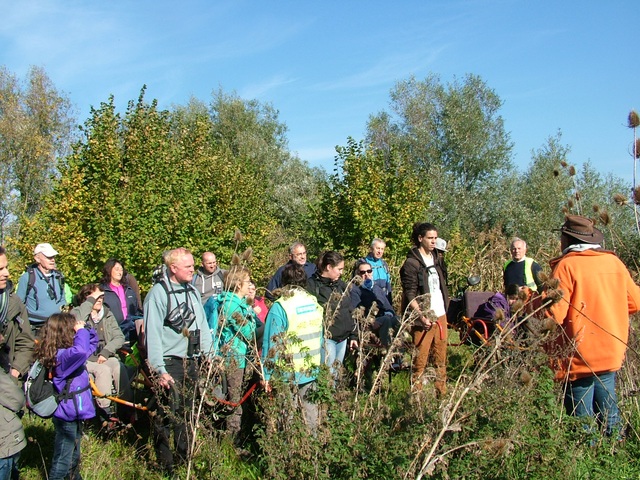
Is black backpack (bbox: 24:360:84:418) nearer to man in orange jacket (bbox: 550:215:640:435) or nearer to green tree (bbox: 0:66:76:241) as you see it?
man in orange jacket (bbox: 550:215:640:435)

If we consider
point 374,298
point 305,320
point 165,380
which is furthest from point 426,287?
point 165,380

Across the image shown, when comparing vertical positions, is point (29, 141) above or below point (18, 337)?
above

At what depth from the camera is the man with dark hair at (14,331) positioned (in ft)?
14.5

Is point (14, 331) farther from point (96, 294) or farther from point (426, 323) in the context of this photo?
point (426, 323)

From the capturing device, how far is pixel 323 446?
3334 millimetres

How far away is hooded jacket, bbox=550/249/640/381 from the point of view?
4.02 m

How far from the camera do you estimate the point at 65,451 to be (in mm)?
4258

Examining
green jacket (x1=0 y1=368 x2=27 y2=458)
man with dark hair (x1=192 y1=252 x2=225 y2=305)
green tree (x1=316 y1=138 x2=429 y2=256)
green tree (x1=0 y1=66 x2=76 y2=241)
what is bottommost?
green jacket (x1=0 y1=368 x2=27 y2=458)

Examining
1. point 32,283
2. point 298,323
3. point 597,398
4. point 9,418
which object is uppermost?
point 32,283

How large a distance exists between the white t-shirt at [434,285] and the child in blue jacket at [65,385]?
10.8 feet

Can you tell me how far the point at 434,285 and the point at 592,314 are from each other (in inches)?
84.8

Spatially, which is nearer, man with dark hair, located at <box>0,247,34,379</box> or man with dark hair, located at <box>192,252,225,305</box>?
man with dark hair, located at <box>0,247,34,379</box>

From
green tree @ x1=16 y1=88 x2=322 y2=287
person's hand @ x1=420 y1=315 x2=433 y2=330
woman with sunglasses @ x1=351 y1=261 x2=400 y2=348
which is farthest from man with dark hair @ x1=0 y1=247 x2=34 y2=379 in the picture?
green tree @ x1=16 y1=88 x2=322 y2=287

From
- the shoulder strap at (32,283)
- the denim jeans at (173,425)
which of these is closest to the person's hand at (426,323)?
the denim jeans at (173,425)
